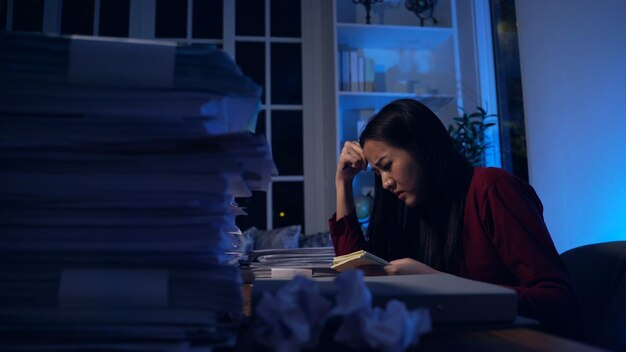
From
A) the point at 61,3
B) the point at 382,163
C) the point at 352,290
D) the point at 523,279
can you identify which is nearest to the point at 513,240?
the point at 523,279

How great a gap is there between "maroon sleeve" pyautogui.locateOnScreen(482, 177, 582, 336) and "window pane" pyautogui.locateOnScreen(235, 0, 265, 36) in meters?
3.27

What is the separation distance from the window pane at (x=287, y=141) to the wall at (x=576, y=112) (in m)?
1.74

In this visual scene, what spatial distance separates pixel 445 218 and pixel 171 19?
3409 mm

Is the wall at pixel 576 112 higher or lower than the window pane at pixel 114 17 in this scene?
lower

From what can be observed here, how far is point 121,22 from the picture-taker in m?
3.81

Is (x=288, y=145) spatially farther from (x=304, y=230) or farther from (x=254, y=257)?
(x=254, y=257)

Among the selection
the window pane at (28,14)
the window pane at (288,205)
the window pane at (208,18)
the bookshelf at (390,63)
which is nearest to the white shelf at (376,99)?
the bookshelf at (390,63)

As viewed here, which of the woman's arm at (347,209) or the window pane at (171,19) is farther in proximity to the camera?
the window pane at (171,19)

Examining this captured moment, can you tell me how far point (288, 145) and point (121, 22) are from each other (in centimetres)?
173

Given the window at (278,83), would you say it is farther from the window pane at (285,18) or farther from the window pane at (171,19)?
the window pane at (171,19)

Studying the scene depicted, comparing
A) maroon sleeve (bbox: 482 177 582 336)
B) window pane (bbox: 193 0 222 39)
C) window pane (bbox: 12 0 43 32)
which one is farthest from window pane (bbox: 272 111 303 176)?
maroon sleeve (bbox: 482 177 582 336)

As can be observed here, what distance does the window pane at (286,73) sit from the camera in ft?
12.7

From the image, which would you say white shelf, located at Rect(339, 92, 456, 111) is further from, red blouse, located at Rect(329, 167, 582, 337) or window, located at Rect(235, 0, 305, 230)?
red blouse, located at Rect(329, 167, 582, 337)

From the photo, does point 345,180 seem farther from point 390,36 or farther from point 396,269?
point 390,36
